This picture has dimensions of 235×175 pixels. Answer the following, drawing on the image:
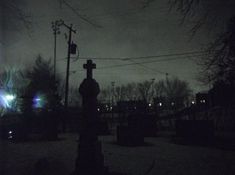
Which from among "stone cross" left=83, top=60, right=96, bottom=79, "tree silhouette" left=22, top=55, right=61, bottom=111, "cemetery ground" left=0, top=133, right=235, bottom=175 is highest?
"tree silhouette" left=22, top=55, right=61, bottom=111

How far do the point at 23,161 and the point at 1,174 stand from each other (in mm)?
2080

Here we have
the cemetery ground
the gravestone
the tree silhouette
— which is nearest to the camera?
the gravestone

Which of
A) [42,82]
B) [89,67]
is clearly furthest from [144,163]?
[42,82]

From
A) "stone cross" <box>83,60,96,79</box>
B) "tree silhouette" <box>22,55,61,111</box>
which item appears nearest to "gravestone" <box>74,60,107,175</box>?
"stone cross" <box>83,60,96,79</box>

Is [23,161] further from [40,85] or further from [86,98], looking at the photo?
[40,85]

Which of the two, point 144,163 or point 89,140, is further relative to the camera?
point 144,163

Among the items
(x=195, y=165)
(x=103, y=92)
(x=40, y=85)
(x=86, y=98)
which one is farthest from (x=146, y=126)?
(x=103, y=92)

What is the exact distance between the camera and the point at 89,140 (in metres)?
8.05

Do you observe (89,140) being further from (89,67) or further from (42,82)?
(42,82)

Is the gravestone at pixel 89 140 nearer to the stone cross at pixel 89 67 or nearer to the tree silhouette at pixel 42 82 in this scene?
the stone cross at pixel 89 67

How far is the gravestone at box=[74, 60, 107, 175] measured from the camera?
25.9 feet

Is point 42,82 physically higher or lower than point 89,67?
higher

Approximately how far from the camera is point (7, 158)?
430 inches

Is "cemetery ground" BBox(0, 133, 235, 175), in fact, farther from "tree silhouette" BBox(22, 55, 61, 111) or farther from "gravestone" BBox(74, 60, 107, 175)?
"tree silhouette" BBox(22, 55, 61, 111)
